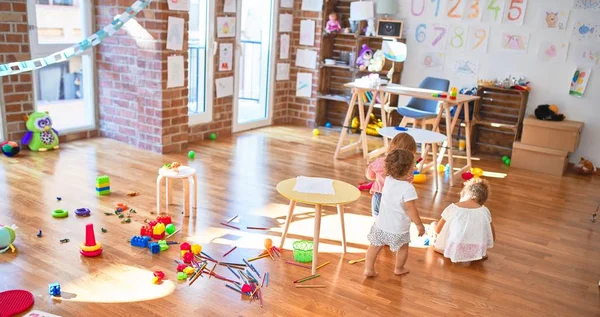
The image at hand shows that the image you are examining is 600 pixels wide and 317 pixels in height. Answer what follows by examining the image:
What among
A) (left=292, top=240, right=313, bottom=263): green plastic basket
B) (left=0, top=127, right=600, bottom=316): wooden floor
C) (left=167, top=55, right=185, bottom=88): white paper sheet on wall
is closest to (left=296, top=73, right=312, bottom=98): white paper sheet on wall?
(left=0, top=127, right=600, bottom=316): wooden floor

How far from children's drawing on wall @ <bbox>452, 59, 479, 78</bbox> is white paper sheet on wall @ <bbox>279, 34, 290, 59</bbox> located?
2009 mm

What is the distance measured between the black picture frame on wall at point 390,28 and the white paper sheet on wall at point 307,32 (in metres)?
0.84

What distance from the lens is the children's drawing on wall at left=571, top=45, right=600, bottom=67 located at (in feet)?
18.1

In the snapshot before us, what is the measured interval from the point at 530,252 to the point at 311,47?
4064 millimetres

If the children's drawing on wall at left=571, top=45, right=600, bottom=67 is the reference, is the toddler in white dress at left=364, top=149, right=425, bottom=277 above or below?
below

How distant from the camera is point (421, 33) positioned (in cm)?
631

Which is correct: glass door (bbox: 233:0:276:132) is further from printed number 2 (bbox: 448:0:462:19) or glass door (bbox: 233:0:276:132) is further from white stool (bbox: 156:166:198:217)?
white stool (bbox: 156:166:198:217)

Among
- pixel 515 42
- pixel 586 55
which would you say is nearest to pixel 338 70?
pixel 515 42

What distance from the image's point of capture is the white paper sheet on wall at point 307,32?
22.2ft

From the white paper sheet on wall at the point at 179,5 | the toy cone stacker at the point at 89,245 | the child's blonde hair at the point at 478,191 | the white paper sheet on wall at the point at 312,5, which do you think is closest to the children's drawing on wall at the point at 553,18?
the white paper sheet on wall at the point at 312,5

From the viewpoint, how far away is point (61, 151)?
5062mm

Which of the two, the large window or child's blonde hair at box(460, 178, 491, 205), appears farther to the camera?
the large window

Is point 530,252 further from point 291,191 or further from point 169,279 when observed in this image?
point 169,279

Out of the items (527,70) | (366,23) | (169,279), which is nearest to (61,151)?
(169,279)
